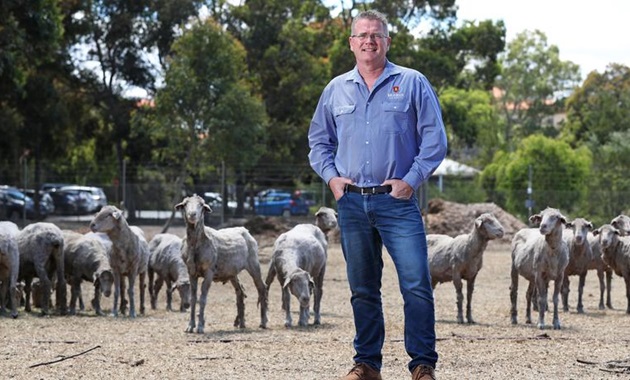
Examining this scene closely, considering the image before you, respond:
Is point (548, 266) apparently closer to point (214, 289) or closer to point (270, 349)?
point (270, 349)

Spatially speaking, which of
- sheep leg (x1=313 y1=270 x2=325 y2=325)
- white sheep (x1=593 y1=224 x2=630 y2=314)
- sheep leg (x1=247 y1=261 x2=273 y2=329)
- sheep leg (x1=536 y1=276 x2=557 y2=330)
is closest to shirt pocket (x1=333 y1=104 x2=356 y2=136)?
sheep leg (x1=247 y1=261 x2=273 y2=329)

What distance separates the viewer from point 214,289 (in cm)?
2306

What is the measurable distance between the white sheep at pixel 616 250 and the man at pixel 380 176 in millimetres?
11844

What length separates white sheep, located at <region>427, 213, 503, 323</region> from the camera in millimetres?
16922

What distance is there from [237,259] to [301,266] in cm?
128

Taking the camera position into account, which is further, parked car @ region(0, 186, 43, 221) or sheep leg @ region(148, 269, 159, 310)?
parked car @ region(0, 186, 43, 221)

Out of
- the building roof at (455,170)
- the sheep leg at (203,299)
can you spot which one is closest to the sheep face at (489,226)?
the sheep leg at (203,299)

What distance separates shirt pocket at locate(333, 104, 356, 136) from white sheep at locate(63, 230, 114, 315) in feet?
35.2

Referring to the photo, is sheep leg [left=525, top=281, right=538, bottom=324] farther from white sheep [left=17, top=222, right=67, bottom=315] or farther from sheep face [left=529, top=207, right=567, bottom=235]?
white sheep [left=17, top=222, right=67, bottom=315]

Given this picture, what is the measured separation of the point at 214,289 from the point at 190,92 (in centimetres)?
1428

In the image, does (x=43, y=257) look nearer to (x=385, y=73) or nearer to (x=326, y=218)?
(x=326, y=218)

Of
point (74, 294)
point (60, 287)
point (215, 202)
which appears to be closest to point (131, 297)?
point (60, 287)

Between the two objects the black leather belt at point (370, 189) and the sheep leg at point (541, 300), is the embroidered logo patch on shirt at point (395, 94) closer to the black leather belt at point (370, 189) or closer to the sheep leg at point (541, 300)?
the black leather belt at point (370, 189)

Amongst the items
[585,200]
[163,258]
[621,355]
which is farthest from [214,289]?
[585,200]
